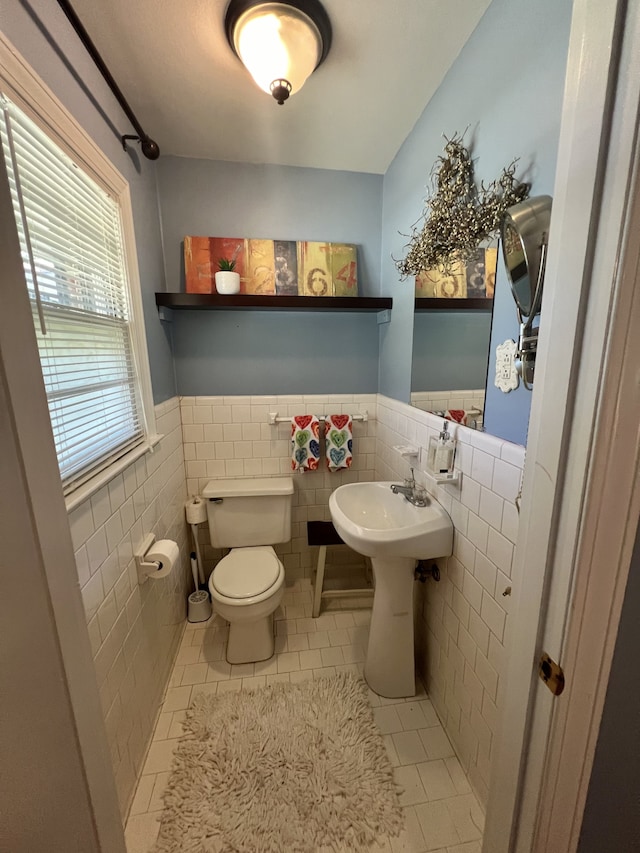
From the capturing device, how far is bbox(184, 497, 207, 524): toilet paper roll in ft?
6.44

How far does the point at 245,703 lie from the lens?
1498mm

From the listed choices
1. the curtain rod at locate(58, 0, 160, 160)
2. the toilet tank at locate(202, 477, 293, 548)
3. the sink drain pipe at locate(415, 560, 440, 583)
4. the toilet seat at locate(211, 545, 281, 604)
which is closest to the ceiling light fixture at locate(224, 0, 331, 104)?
the curtain rod at locate(58, 0, 160, 160)

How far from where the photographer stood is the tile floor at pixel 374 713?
111 cm

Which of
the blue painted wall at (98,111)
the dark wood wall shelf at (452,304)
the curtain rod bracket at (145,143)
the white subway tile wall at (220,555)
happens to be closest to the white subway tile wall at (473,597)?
the white subway tile wall at (220,555)

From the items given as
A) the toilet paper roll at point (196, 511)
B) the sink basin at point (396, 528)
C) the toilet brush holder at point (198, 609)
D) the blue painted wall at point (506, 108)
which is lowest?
the toilet brush holder at point (198, 609)

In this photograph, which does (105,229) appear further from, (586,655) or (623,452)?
(586,655)

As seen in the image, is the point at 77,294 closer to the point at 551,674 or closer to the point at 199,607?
the point at 551,674

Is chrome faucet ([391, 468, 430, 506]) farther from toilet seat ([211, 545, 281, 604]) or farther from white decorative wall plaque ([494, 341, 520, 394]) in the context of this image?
toilet seat ([211, 545, 281, 604])

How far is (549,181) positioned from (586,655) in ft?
3.47

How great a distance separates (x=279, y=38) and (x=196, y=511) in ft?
6.65

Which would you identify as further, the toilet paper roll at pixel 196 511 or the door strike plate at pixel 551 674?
the toilet paper roll at pixel 196 511

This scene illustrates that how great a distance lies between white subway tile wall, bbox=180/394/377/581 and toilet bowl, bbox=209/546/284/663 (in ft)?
1.50

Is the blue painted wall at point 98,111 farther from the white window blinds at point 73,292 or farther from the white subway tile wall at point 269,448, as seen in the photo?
the white subway tile wall at point 269,448

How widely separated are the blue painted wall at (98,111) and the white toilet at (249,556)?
2.33 ft
